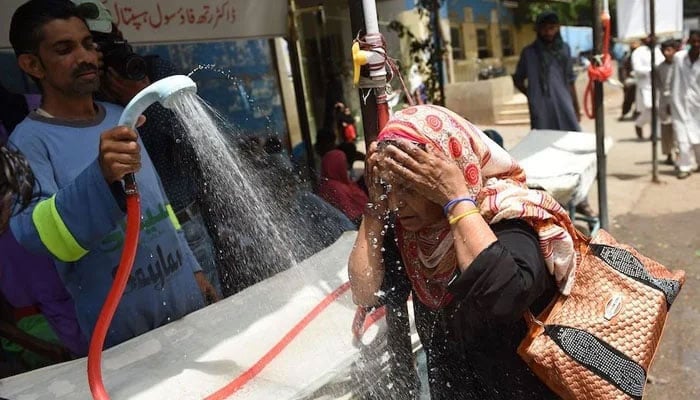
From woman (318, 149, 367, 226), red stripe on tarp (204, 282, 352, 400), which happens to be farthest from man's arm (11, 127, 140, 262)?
woman (318, 149, 367, 226)

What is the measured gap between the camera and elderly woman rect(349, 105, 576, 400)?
1.33 meters

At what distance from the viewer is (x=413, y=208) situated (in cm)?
147

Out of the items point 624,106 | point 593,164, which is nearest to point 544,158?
point 593,164

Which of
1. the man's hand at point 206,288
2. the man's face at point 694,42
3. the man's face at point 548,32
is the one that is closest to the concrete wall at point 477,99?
the man's face at point 694,42

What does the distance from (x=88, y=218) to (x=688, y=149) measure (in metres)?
7.17

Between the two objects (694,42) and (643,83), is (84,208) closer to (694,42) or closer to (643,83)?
(694,42)

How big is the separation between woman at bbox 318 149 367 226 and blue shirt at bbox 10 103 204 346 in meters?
1.01

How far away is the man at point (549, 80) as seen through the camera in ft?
17.5

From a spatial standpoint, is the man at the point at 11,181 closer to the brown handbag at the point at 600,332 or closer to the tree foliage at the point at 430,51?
the brown handbag at the point at 600,332

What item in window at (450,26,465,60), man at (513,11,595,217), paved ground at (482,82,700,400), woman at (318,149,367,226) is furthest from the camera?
window at (450,26,465,60)

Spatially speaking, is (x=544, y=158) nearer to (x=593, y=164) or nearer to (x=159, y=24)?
(x=593, y=164)

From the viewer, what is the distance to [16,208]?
4.77 feet

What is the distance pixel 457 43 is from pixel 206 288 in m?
14.9

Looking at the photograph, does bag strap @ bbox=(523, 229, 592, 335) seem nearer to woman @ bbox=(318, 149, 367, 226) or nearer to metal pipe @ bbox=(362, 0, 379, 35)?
metal pipe @ bbox=(362, 0, 379, 35)
